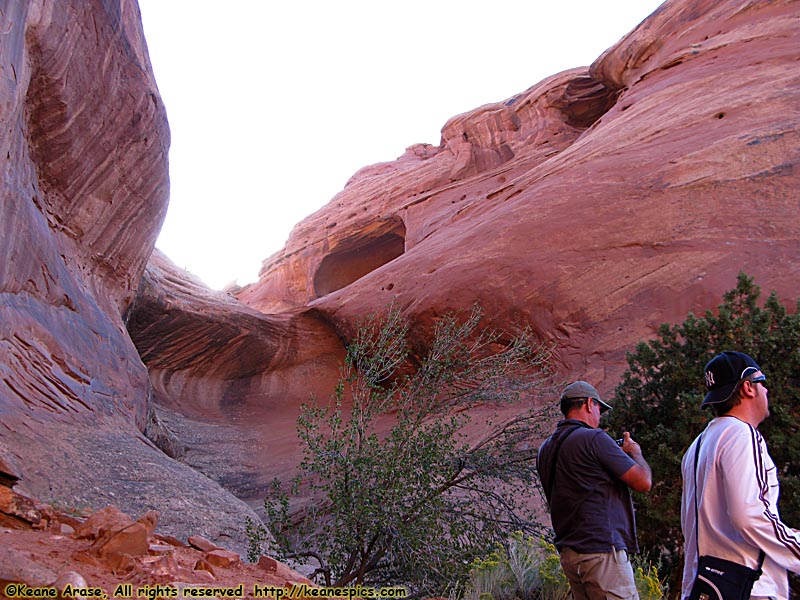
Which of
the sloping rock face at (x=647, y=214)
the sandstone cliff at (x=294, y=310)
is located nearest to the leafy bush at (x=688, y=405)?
the sandstone cliff at (x=294, y=310)

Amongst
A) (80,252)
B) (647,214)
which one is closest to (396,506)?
(80,252)

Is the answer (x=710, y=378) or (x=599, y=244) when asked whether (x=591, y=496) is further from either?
(x=599, y=244)

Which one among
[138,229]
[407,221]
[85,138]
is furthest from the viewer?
[407,221]

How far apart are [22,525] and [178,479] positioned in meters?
4.31

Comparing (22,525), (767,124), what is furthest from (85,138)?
(767,124)

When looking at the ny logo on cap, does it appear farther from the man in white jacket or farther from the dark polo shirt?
the dark polo shirt

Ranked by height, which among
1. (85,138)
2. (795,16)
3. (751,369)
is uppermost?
(795,16)

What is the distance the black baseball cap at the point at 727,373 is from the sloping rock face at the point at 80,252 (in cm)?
509

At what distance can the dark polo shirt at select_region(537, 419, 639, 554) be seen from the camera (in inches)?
106

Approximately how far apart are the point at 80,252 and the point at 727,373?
10505 mm

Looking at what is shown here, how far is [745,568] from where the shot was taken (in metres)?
2.07

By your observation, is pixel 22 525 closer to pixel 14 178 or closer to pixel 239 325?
pixel 14 178

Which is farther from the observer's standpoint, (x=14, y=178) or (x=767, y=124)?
(x=767, y=124)

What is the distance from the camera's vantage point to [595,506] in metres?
2.75
